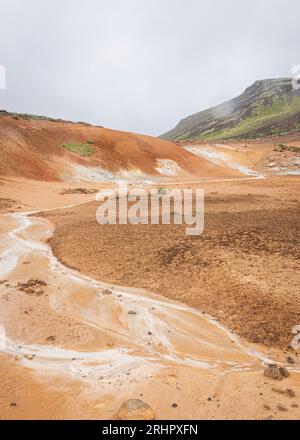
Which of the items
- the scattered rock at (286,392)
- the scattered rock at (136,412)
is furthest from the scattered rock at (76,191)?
the scattered rock at (286,392)

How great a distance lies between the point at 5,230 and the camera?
14.0m

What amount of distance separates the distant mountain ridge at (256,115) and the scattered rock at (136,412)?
90859mm

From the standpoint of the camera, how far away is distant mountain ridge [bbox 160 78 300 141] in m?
95.5

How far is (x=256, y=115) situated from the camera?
118562 millimetres

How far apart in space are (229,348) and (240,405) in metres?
1.48

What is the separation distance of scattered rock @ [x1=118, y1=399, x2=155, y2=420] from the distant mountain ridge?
90.9 m

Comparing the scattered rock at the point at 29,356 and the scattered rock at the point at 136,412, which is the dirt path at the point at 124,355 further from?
the scattered rock at the point at 136,412

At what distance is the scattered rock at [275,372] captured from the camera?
485cm

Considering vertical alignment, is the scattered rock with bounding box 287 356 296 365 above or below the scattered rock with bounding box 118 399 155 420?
below

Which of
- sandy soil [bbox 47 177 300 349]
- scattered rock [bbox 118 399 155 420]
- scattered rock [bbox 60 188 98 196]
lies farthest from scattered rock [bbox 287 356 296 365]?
scattered rock [bbox 60 188 98 196]

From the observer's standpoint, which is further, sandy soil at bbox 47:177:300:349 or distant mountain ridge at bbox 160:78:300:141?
distant mountain ridge at bbox 160:78:300:141

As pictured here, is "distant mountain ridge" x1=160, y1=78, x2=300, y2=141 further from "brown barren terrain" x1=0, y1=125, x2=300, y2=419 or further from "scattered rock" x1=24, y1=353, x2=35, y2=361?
"scattered rock" x1=24, y1=353, x2=35, y2=361
